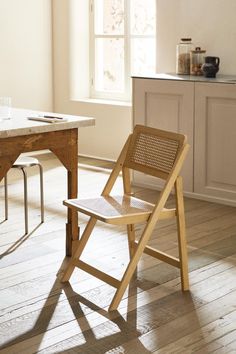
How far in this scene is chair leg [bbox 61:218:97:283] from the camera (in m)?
3.78

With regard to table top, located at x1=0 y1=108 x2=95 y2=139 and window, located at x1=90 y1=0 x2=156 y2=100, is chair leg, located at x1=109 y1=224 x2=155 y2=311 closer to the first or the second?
table top, located at x1=0 y1=108 x2=95 y2=139

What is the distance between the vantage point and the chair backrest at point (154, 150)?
362cm

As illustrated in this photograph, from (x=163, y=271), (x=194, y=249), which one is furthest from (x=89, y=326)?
(x=194, y=249)

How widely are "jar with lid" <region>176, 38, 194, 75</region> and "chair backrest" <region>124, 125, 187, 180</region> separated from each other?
8.03ft

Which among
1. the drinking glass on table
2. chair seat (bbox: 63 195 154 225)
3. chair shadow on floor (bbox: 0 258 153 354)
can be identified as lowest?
chair shadow on floor (bbox: 0 258 153 354)

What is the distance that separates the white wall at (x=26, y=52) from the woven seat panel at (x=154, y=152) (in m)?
3.63

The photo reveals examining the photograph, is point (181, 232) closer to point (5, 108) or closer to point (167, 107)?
point (5, 108)

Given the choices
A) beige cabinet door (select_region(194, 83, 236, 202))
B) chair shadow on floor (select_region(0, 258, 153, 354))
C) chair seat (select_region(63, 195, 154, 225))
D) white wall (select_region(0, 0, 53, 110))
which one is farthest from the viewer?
white wall (select_region(0, 0, 53, 110))

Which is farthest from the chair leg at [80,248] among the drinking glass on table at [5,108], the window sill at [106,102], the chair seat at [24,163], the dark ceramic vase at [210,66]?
the window sill at [106,102]

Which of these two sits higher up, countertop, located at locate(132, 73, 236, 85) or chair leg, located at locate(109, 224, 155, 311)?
A: countertop, located at locate(132, 73, 236, 85)

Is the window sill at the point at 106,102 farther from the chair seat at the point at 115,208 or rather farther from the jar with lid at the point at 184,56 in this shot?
the chair seat at the point at 115,208

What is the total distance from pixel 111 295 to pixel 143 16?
13.4 ft

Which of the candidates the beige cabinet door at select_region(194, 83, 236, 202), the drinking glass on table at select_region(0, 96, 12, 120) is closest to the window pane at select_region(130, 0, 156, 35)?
the beige cabinet door at select_region(194, 83, 236, 202)

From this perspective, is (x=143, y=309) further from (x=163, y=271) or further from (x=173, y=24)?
(x=173, y=24)
